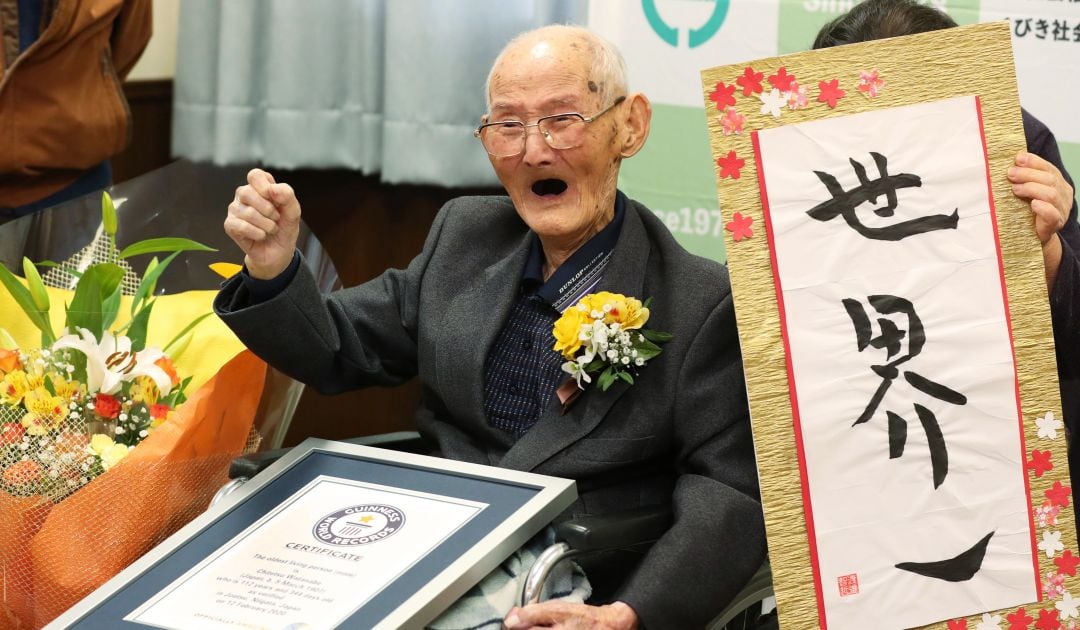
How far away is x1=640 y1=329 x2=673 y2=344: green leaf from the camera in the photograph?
184 cm

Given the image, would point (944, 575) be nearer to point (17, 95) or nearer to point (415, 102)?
point (415, 102)

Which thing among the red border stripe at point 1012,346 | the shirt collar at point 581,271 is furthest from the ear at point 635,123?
the red border stripe at point 1012,346

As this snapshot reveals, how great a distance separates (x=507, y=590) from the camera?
162cm

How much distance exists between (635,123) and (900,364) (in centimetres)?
58

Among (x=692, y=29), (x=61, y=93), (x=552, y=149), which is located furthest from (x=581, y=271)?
(x=61, y=93)

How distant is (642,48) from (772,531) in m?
1.39

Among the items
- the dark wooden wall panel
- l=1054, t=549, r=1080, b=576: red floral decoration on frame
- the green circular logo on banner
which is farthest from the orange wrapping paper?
the dark wooden wall panel

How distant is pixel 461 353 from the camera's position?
197 centimetres

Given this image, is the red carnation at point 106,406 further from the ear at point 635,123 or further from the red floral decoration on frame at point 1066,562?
the red floral decoration on frame at point 1066,562

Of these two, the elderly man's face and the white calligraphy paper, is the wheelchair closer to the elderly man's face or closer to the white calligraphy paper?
the white calligraphy paper

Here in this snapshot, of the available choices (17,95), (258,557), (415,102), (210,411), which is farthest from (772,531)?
(17,95)

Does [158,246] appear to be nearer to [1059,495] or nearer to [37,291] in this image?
[37,291]

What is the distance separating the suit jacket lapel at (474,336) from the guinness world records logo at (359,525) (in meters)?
0.29

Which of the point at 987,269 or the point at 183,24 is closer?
the point at 987,269
